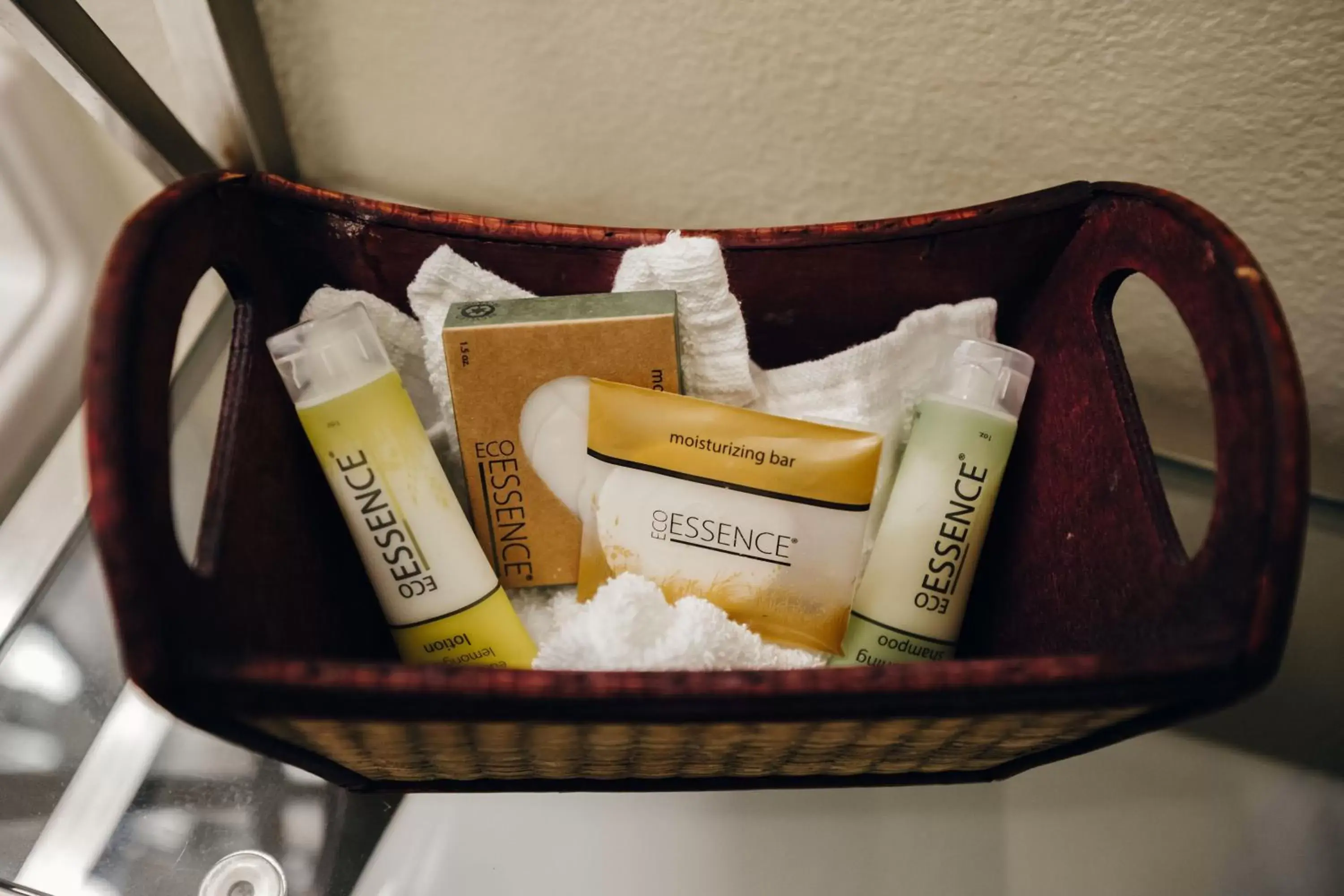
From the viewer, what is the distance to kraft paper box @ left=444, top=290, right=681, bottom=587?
0.34 metres

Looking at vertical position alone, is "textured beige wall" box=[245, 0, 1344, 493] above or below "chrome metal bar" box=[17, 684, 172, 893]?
above

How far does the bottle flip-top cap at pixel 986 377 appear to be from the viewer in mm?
344

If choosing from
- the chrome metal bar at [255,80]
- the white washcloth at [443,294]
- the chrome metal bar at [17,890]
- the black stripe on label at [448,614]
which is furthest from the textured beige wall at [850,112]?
the chrome metal bar at [17,890]

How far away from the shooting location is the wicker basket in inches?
8.8

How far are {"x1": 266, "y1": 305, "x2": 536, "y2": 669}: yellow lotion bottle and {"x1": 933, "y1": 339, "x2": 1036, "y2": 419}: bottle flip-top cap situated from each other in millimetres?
210

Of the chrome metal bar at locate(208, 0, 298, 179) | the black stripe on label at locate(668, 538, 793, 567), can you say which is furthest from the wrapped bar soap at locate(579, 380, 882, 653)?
the chrome metal bar at locate(208, 0, 298, 179)

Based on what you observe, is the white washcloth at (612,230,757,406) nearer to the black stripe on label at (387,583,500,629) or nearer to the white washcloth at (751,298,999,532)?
the white washcloth at (751,298,999,532)

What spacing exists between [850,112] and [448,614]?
0.97ft

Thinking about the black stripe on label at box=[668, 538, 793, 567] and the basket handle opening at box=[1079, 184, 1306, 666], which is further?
the black stripe on label at box=[668, 538, 793, 567]

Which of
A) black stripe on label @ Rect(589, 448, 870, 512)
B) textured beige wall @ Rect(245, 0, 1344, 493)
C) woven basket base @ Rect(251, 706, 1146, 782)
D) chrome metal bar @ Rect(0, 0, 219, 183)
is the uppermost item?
textured beige wall @ Rect(245, 0, 1344, 493)

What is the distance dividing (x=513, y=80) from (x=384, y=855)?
38 centimetres

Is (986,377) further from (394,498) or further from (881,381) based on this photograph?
(394,498)

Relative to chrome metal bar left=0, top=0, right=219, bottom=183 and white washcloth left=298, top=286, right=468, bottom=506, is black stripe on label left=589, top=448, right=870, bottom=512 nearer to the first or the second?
white washcloth left=298, top=286, right=468, bottom=506

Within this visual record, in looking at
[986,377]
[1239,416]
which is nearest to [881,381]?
[986,377]
